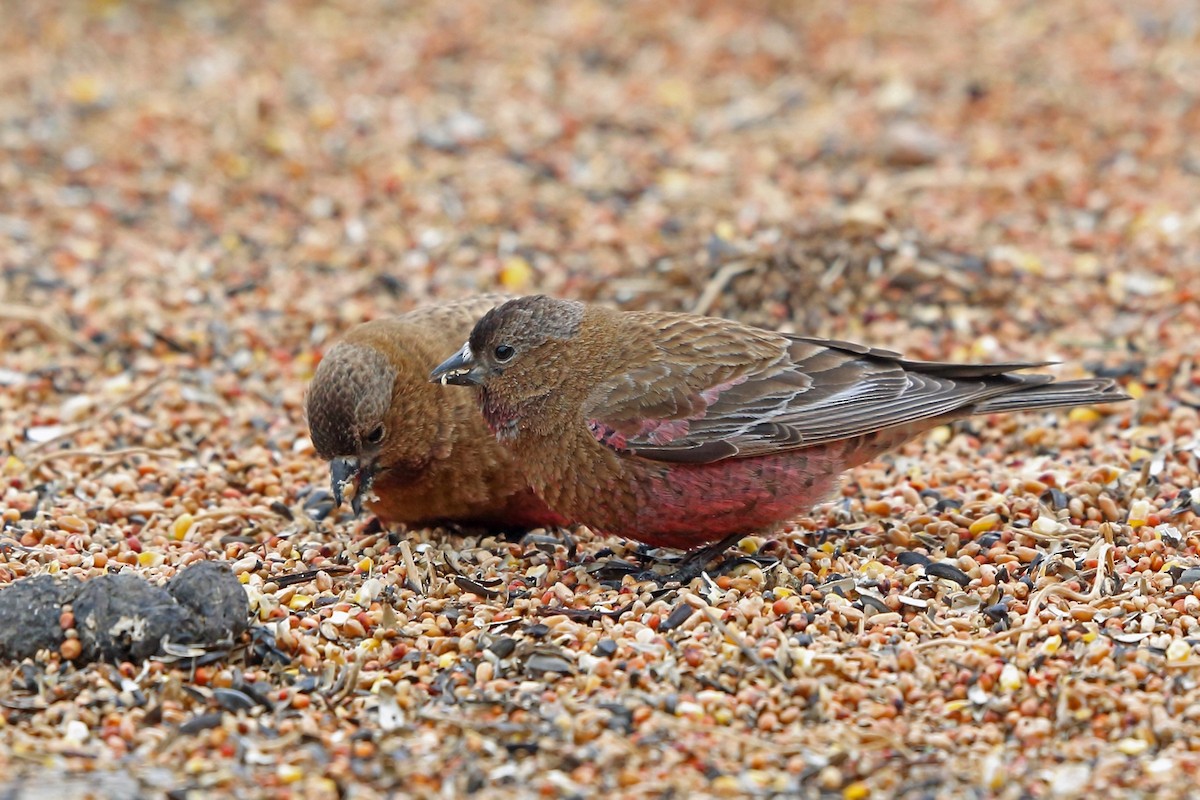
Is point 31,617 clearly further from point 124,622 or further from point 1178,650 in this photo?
point 1178,650

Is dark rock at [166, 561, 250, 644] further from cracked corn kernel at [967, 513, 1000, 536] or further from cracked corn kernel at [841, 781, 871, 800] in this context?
cracked corn kernel at [967, 513, 1000, 536]

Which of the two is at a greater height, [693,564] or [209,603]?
[209,603]

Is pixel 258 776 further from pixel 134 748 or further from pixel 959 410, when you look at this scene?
pixel 959 410

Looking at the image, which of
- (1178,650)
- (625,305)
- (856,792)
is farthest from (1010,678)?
(625,305)

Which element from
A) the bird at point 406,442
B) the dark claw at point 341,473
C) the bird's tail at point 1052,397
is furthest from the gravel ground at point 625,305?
the bird's tail at point 1052,397

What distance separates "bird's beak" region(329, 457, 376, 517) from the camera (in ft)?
17.9

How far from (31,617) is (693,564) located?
2.13 metres

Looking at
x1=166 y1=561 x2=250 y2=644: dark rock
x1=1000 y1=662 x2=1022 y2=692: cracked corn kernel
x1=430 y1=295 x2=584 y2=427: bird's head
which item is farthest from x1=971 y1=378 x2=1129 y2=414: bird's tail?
x1=166 y1=561 x2=250 y2=644: dark rock

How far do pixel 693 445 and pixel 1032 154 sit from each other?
16.5 ft

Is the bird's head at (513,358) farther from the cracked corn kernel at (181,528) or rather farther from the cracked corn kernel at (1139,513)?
the cracked corn kernel at (1139,513)

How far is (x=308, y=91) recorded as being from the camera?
1007 cm

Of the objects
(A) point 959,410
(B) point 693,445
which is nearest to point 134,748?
(B) point 693,445

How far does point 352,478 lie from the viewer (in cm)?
555

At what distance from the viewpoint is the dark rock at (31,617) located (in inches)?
177
